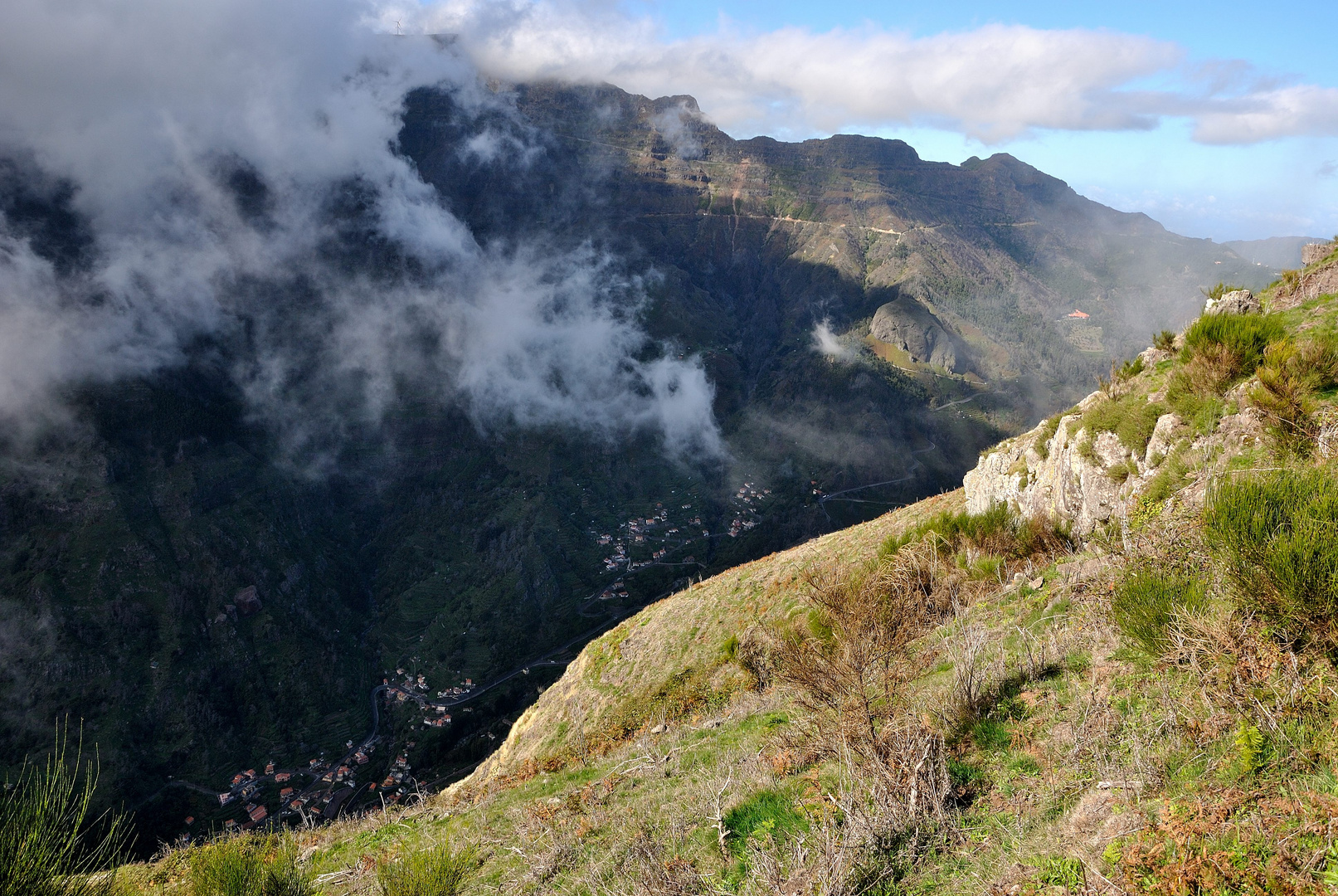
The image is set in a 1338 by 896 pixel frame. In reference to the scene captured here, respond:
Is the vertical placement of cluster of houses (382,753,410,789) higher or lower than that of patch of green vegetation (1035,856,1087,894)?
lower

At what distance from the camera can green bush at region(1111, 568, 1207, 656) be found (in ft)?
21.3

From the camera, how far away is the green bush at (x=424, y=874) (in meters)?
7.01

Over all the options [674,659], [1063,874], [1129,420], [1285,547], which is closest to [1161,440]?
[1129,420]

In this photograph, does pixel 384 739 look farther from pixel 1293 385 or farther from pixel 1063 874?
pixel 1293 385

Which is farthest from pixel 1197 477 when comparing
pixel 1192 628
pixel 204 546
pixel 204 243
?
pixel 204 243

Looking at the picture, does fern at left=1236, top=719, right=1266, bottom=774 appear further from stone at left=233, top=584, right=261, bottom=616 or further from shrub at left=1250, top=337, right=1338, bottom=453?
stone at left=233, top=584, right=261, bottom=616

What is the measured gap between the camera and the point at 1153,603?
265 inches

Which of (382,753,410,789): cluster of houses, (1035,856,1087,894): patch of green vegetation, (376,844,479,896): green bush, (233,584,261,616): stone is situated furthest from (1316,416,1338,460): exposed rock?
(233,584,261,616): stone

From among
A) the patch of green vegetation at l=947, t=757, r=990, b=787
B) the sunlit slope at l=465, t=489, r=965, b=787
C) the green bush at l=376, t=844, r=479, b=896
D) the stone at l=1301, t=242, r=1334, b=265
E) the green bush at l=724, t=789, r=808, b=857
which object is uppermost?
the stone at l=1301, t=242, r=1334, b=265

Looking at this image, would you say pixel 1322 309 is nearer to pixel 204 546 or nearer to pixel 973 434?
pixel 204 546

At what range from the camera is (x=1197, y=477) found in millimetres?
10742

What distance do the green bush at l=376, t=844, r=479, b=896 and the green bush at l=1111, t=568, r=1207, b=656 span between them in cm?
839

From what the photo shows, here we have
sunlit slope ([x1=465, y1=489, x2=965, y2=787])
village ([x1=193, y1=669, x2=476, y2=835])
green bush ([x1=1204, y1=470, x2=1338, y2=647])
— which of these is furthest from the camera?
village ([x1=193, y1=669, x2=476, y2=835])

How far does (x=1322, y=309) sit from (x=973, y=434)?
532ft
